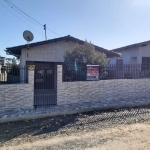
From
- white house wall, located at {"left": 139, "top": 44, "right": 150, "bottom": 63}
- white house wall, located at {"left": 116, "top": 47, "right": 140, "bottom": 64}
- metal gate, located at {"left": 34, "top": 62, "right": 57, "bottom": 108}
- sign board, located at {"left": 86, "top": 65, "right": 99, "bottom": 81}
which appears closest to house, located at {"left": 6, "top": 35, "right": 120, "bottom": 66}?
metal gate, located at {"left": 34, "top": 62, "right": 57, "bottom": 108}

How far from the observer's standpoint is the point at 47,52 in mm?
12297

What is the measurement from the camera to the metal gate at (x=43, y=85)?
7.54m

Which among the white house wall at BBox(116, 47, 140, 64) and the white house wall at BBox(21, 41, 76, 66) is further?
the white house wall at BBox(116, 47, 140, 64)

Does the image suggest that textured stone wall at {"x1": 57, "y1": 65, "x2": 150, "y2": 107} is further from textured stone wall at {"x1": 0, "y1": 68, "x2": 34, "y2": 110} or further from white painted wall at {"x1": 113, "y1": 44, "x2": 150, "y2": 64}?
white painted wall at {"x1": 113, "y1": 44, "x2": 150, "y2": 64}

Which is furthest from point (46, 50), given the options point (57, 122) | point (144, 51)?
point (144, 51)

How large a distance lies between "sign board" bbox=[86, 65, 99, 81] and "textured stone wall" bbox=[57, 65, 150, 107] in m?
0.25

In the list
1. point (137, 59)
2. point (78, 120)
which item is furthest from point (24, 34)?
point (137, 59)

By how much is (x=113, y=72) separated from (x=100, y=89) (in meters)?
1.33

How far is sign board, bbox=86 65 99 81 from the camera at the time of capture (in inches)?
331

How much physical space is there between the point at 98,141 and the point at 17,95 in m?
4.33

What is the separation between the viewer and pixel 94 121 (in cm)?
569

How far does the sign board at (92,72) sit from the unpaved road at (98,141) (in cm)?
386

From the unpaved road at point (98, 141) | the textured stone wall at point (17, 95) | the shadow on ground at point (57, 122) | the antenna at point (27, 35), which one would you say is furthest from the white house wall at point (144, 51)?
the unpaved road at point (98, 141)

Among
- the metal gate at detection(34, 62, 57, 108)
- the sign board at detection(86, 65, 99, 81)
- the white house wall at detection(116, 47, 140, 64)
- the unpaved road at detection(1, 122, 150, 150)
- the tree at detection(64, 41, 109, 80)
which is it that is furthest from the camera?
the white house wall at detection(116, 47, 140, 64)
